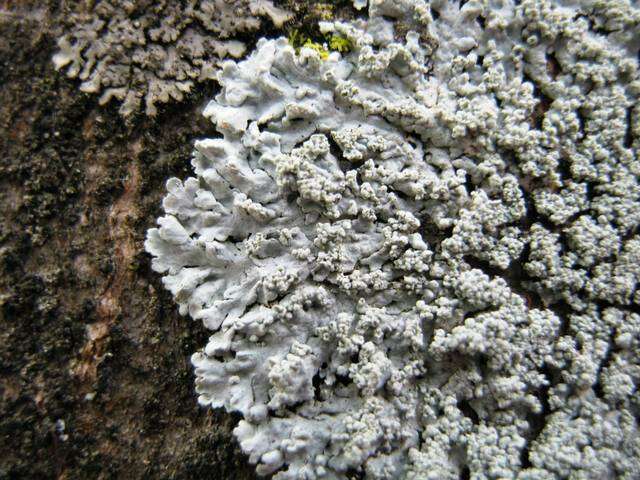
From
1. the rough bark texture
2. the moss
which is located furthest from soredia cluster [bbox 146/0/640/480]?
the rough bark texture

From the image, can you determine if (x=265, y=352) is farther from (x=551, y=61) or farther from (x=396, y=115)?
(x=551, y=61)

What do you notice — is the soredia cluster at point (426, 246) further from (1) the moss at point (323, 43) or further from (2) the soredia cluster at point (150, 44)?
(2) the soredia cluster at point (150, 44)

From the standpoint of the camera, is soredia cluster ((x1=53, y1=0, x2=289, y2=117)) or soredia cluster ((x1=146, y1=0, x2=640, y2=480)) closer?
soredia cluster ((x1=146, y1=0, x2=640, y2=480))

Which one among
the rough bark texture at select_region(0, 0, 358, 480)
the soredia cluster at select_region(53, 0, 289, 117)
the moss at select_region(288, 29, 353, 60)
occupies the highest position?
the moss at select_region(288, 29, 353, 60)

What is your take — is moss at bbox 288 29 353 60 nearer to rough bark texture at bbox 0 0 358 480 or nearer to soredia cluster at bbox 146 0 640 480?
soredia cluster at bbox 146 0 640 480

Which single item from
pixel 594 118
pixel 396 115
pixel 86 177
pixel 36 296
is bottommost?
pixel 36 296

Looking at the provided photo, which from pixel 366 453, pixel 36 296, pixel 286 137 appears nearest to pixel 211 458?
pixel 366 453

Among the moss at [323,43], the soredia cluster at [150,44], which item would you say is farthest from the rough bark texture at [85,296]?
the moss at [323,43]

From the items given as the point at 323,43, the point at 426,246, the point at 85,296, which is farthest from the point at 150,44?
the point at 426,246
